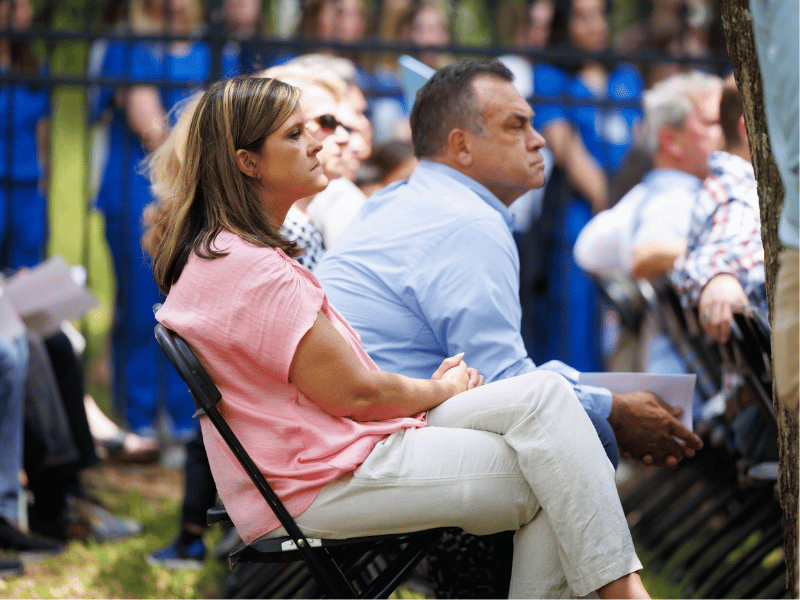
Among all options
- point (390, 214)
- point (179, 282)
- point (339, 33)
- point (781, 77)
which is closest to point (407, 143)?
point (339, 33)

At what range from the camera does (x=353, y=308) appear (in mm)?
2574

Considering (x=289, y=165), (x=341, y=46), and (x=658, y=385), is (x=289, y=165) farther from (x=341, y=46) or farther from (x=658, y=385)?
(x=341, y=46)

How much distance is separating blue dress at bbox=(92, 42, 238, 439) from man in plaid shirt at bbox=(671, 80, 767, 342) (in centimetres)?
311

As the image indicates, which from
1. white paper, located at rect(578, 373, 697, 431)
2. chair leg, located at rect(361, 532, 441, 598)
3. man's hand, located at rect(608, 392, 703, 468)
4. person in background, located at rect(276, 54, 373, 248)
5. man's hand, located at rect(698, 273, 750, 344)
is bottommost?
chair leg, located at rect(361, 532, 441, 598)

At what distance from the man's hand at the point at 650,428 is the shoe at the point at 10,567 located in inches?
91.3

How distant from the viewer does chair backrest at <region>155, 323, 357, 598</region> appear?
78.0 inches

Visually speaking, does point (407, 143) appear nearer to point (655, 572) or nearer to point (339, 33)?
point (339, 33)

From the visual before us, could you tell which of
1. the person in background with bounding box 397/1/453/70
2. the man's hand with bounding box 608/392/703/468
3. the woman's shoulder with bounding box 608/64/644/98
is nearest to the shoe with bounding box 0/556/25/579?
the man's hand with bounding box 608/392/703/468

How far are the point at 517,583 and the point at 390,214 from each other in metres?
1.05

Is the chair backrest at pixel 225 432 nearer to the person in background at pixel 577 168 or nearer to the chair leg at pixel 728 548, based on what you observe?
the chair leg at pixel 728 548

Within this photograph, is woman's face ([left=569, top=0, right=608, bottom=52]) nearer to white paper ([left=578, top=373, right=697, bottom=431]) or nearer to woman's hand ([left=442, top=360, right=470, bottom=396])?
white paper ([left=578, top=373, right=697, bottom=431])

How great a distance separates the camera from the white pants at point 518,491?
1.98 meters

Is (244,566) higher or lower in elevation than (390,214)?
lower

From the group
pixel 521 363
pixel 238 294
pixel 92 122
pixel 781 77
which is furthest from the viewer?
pixel 92 122
